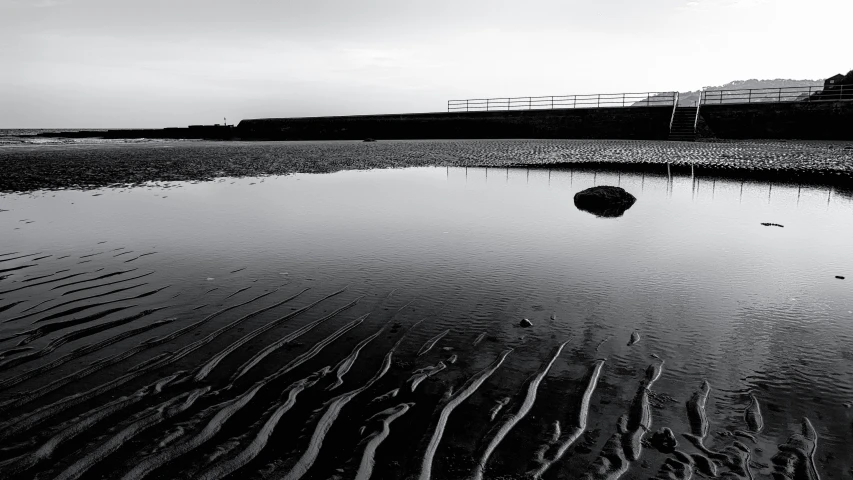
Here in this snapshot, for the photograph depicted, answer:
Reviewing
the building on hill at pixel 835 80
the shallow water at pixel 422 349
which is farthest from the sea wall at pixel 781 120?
the shallow water at pixel 422 349

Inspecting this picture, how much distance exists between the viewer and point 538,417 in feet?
8.89

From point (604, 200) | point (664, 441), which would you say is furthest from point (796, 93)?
point (664, 441)

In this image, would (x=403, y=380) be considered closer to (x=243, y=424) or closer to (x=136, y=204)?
(x=243, y=424)

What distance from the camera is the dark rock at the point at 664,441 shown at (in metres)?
2.43

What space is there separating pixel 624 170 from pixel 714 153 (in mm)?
9041

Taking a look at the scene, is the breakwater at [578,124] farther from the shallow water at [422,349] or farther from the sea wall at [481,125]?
the shallow water at [422,349]

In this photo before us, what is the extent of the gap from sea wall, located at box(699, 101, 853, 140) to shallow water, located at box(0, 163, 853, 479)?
28667mm

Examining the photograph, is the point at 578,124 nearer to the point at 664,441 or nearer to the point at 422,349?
the point at 422,349

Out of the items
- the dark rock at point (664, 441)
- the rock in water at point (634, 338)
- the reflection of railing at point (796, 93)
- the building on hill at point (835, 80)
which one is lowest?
the rock in water at point (634, 338)

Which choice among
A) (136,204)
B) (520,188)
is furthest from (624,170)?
(136,204)

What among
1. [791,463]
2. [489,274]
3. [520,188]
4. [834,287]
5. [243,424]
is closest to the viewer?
[791,463]

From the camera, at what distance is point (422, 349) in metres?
3.59

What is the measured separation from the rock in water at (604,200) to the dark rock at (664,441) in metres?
7.12

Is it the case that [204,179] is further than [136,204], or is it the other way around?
[204,179]
